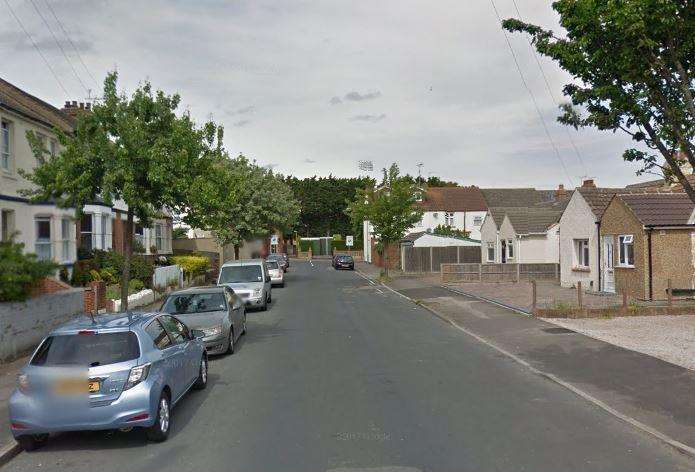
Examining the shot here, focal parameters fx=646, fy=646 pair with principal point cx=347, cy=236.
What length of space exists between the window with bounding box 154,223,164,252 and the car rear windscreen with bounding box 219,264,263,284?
13.3 metres

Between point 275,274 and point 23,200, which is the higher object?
point 23,200

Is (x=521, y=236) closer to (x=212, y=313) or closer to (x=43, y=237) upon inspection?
(x=43, y=237)

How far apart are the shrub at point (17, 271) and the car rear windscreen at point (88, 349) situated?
531 cm

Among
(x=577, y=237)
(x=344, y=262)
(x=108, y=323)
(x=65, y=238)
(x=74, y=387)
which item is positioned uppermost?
(x=65, y=238)

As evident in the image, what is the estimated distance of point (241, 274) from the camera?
77.2 ft

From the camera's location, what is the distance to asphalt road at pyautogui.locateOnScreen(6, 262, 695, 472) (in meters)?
6.65

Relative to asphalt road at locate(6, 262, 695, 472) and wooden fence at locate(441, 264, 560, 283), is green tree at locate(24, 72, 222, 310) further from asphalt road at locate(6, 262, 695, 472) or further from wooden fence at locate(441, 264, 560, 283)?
wooden fence at locate(441, 264, 560, 283)

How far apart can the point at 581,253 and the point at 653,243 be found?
579cm

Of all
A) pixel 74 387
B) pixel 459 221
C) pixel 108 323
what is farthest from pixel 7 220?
pixel 459 221

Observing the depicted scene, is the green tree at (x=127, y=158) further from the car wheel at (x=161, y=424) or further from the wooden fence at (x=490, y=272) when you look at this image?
the wooden fence at (x=490, y=272)

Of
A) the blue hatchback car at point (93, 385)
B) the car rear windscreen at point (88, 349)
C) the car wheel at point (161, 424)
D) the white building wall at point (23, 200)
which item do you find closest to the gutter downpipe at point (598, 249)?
the white building wall at point (23, 200)

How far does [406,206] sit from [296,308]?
59.9 ft

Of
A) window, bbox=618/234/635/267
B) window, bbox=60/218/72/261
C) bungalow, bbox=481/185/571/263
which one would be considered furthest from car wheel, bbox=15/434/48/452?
bungalow, bbox=481/185/571/263

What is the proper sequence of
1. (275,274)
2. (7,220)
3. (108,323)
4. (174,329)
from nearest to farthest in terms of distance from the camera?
(108,323), (174,329), (7,220), (275,274)
